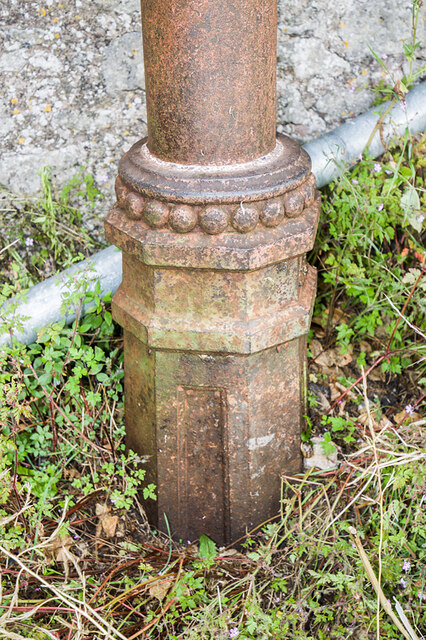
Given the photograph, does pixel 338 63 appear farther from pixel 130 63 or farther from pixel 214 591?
pixel 214 591

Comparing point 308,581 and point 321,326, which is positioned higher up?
point 321,326

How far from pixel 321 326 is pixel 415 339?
0.38m

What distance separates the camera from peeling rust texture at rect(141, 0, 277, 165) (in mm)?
1640

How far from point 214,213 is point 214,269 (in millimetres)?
150

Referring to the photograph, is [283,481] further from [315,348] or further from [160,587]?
[315,348]

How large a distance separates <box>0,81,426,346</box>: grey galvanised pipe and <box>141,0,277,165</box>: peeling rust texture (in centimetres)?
65

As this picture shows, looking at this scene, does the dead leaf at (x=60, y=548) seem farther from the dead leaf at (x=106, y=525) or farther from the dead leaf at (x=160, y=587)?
the dead leaf at (x=160, y=587)

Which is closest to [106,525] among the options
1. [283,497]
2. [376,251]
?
[283,497]

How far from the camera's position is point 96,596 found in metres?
1.94

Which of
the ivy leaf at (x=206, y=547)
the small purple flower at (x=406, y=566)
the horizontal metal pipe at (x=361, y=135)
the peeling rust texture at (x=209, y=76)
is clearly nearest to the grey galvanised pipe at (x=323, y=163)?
the horizontal metal pipe at (x=361, y=135)

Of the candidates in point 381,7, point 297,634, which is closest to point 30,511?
point 297,634

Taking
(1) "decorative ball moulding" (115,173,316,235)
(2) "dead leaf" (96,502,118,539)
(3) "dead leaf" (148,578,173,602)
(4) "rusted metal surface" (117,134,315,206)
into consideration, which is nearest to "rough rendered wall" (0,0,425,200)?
(4) "rusted metal surface" (117,134,315,206)

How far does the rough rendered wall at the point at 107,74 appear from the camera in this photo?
8.08ft

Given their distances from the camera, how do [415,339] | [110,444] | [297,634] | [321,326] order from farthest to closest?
[321,326]
[415,339]
[110,444]
[297,634]
